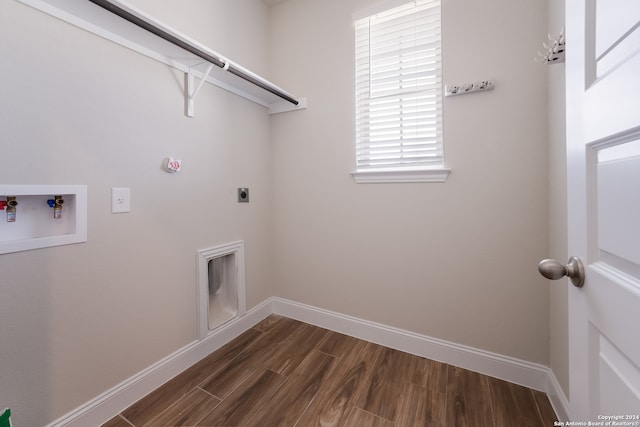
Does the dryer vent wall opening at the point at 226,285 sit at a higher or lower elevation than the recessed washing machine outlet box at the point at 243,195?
lower

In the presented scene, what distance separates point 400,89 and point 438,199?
83 centimetres

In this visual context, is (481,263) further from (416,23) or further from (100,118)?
(100,118)

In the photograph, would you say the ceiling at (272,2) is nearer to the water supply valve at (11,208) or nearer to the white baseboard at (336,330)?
the water supply valve at (11,208)

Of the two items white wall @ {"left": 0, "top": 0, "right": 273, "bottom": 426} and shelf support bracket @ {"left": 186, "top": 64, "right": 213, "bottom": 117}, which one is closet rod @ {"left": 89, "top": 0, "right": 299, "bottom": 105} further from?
white wall @ {"left": 0, "top": 0, "right": 273, "bottom": 426}

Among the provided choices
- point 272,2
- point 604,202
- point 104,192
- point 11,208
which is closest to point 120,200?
point 104,192

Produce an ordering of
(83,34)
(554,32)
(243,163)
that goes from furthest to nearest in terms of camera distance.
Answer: (243,163)
(554,32)
(83,34)

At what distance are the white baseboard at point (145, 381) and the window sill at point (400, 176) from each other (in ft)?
4.89

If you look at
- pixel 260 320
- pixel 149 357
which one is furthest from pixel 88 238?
pixel 260 320

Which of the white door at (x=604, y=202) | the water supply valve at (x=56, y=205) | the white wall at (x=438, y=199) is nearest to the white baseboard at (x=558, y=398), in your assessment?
the white wall at (x=438, y=199)

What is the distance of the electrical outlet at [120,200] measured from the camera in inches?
50.1

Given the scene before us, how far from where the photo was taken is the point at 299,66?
2137 mm

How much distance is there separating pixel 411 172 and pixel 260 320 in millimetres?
1771

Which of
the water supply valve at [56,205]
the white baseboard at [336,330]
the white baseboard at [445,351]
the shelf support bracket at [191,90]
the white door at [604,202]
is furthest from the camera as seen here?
the shelf support bracket at [191,90]

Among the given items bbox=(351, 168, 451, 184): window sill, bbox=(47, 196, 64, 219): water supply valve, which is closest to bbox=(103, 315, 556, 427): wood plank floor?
bbox=(47, 196, 64, 219): water supply valve
